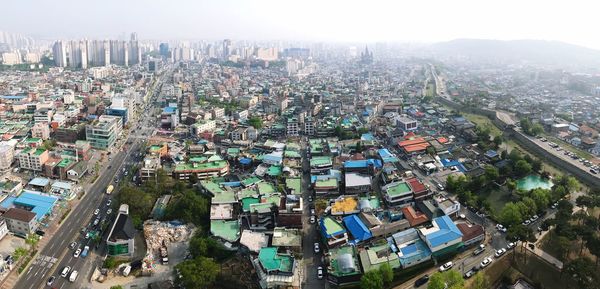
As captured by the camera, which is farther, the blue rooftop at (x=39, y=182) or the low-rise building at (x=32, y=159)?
the low-rise building at (x=32, y=159)

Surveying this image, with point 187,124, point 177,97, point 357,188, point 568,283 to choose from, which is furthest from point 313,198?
point 177,97

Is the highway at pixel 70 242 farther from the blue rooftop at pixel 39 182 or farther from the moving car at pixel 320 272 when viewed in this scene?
the moving car at pixel 320 272

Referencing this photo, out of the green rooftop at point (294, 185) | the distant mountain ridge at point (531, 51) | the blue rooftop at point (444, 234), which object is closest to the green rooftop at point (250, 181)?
the green rooftop at point (294, 185)

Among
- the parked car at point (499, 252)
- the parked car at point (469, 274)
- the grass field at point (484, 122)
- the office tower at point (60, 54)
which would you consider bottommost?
the parked car at point (469, 274)

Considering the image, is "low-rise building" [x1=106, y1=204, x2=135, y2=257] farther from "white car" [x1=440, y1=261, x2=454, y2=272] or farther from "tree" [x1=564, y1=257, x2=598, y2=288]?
→ "tree" [x1=564, y1=257, x2=598, y2=288]

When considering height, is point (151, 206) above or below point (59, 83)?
below

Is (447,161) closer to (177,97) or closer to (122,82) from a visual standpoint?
(177,97)
